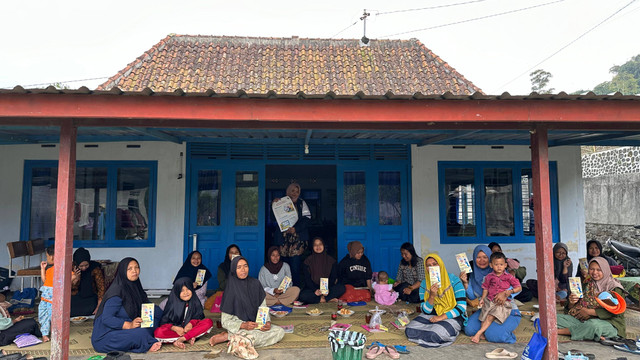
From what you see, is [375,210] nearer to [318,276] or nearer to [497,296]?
[318,276]

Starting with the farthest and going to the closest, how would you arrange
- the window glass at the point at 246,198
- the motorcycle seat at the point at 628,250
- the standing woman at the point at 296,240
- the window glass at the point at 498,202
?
the motorcycle seat at the point at 628,250 → the window glass at the point at 498,202 → the window glass at the point at 246,198 → the standing woman at the point at 296,240

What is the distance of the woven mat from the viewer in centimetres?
426

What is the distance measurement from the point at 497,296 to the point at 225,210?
181 inches

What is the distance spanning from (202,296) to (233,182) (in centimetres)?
212

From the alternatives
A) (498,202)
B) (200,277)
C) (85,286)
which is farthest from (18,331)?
(498,202)

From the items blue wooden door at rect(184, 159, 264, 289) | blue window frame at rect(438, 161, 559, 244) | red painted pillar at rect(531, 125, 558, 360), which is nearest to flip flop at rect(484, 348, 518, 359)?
red painted pillar at rect(531, 125, 558, 360)

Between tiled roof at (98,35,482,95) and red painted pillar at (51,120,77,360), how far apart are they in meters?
5.29

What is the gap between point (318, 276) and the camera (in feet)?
21.5

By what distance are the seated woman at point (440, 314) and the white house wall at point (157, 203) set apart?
425 cm

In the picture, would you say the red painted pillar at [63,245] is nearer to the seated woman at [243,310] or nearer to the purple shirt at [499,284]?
the seated woman at [243,310]

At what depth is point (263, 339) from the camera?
4.27m

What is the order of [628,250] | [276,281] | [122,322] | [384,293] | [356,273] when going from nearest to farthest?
[122,322]
[384,293]
[276,281]
[356,273]
[628,250]

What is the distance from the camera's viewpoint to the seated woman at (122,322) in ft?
13.7

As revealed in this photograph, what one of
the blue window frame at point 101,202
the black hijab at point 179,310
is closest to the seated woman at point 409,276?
the black hijab at point 179,310
